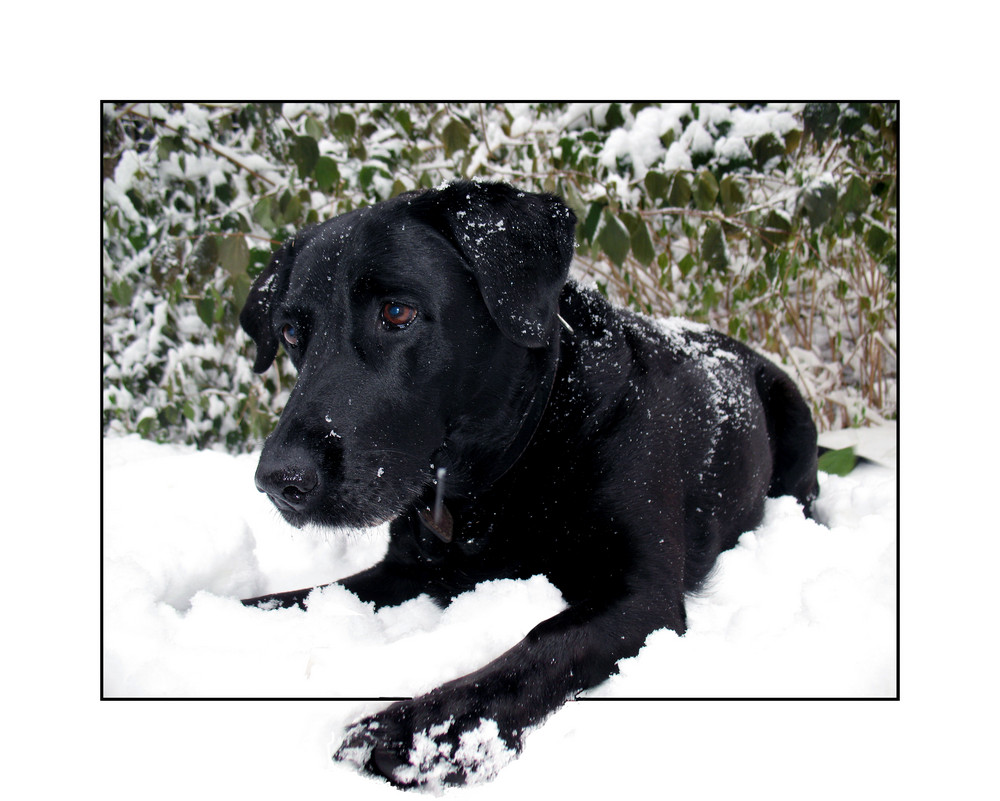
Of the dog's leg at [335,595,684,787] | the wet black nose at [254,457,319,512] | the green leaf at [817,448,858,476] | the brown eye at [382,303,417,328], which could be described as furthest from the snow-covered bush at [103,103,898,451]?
the dog's leg at [335,595,684,787]

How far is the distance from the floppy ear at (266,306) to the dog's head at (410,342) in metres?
0.19

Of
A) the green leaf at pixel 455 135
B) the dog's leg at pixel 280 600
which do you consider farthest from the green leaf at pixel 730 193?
the dog's leg at pixel 280 600

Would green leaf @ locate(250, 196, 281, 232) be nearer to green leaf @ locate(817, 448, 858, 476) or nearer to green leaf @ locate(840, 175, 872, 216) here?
green leaf @ locate(840, 175, 872, 216)

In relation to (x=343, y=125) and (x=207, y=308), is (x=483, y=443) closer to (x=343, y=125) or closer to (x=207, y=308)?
(x=343, y=125)

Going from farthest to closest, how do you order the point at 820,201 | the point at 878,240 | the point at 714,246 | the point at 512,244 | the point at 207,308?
1. the point at 207,308
2. the point at 714,246
3. the point at 820,201
4. the point at 878,240
5. the point at 512,244

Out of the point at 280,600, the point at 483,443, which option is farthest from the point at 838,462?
the point at 280,600

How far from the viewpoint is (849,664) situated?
1.81 metres

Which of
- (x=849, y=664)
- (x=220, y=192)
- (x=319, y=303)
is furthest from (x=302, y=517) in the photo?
(x=220, y=192)

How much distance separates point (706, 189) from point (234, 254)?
6.23 ft

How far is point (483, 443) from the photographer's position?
1891 millimetres

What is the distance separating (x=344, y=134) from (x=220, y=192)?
32.1 inches

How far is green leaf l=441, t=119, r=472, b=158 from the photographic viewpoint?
2.75 meters

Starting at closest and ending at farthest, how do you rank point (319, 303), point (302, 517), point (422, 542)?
point (302, 517), point (319, 303), point (422, 542)

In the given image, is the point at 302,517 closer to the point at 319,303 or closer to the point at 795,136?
the point at 319,303
